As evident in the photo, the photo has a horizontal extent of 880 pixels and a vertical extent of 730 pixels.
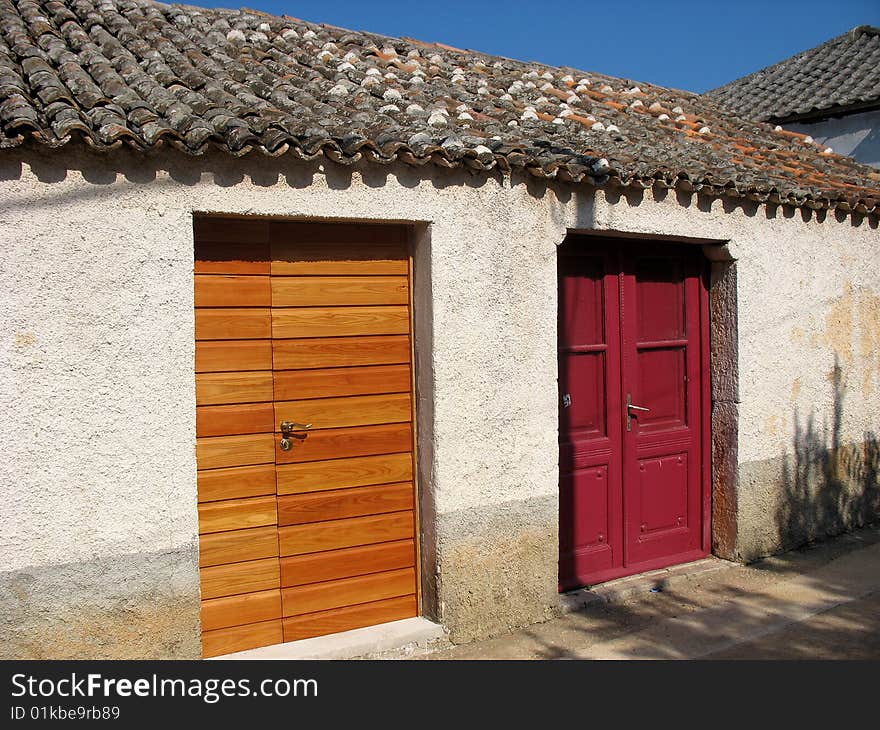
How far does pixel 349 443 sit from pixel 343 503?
0.36 meters

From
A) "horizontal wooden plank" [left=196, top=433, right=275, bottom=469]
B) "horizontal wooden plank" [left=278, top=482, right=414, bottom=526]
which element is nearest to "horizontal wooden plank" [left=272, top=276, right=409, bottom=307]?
"horizontal wooden plank" [left=196, top=433, right=275, bottom=469]

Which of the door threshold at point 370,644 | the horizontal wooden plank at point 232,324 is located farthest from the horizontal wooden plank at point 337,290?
the door threshold at point 370,644

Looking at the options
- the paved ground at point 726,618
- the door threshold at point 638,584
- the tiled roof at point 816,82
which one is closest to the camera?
the paved ground at point 726,618

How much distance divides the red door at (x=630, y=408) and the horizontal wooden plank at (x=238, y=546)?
7.33 ft

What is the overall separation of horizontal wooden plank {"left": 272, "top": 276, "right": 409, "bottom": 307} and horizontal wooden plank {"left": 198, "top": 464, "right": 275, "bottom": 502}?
94cm

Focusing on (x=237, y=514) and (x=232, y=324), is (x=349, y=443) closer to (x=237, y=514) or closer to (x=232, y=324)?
(x=237, y=514)

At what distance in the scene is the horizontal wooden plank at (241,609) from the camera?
4637mm

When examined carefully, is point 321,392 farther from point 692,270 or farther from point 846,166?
point 846,166

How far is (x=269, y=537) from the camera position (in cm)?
482

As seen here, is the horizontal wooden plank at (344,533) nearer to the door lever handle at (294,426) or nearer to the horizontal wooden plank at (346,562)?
the horizontal wooden plank at (346,562)

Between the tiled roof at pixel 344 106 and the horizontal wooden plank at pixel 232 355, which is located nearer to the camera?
the tiled roof at pixel 344 106

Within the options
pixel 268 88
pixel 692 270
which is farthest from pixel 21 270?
pixel 692 270

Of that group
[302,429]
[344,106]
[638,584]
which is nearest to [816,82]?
[638,584]

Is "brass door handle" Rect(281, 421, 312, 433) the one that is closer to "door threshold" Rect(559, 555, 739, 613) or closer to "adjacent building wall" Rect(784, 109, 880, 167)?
"door threshold" Rect(559, 555, 739, 613)
